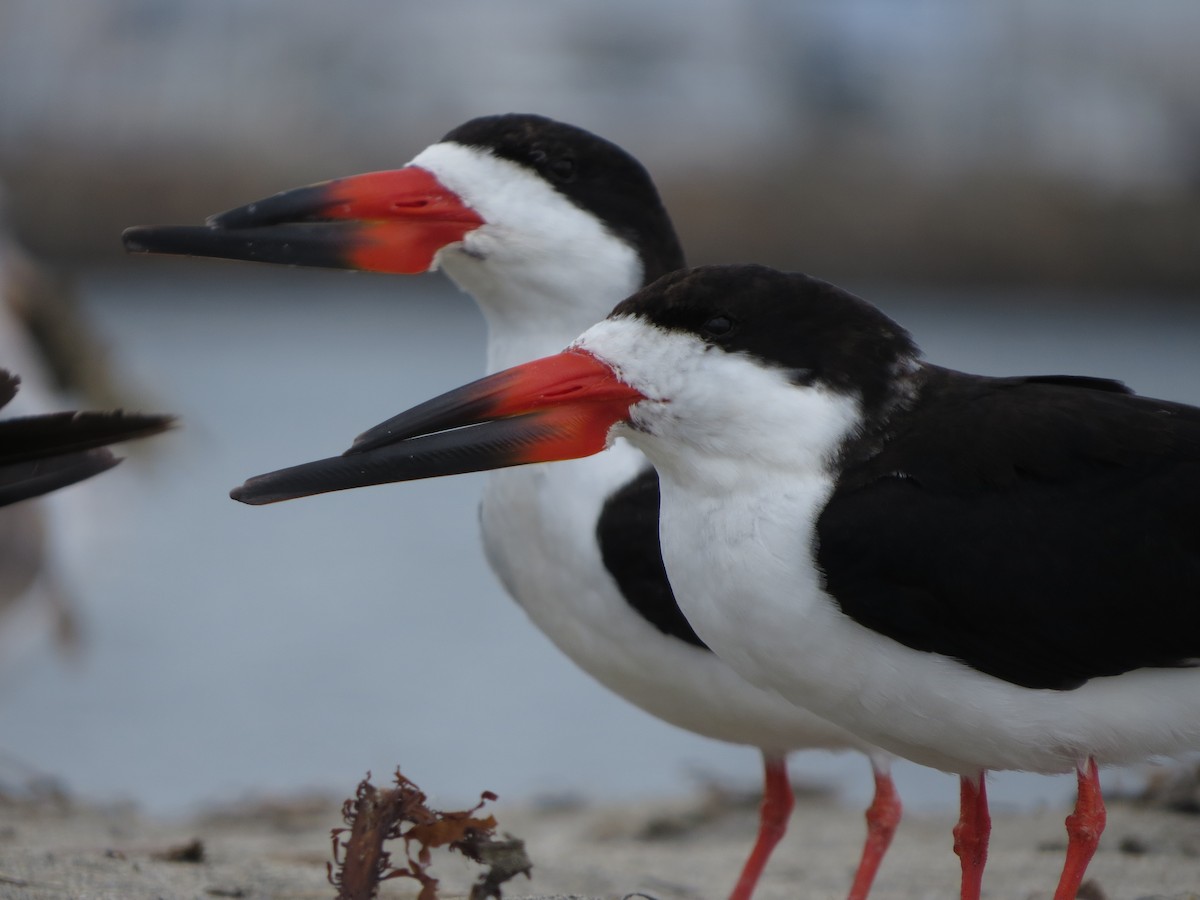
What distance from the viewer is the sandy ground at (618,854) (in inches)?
157

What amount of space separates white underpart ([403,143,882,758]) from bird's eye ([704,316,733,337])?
39.4 inches

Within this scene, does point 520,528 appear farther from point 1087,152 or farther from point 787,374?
point 1087,152

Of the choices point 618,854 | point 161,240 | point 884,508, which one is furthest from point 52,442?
point 618,854

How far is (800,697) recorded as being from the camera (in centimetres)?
331

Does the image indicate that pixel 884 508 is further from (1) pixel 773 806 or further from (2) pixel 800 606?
(1) pixel 773 806

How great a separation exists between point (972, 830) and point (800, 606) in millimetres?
798

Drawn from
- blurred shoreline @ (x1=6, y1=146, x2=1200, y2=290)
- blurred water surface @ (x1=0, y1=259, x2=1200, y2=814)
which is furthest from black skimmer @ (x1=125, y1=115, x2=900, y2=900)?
blurred shoreline @ (x1=6, y1=146, x2=1200, y2=290)

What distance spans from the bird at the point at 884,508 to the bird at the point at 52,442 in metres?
0.39

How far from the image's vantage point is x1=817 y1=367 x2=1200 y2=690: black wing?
10.3ft

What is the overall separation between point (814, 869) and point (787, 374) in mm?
2429

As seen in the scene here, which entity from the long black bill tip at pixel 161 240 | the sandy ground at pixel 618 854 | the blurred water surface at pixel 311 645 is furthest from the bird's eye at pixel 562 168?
the blurred water surface at pixel 311 645

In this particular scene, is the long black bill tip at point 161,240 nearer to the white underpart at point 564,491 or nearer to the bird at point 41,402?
the white underpart at point 564,491

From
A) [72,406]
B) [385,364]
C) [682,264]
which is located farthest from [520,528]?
[385,364]

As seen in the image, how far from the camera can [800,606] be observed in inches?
125
